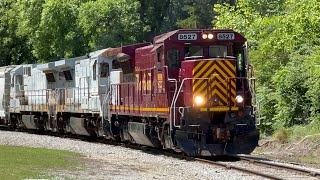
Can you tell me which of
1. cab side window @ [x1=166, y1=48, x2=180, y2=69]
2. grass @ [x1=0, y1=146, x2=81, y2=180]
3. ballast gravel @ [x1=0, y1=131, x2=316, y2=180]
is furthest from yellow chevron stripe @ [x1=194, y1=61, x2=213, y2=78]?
grass @ [x1=0, y1=146, x2=81, y2=180]

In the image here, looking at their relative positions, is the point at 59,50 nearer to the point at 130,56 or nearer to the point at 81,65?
the point at 81,65

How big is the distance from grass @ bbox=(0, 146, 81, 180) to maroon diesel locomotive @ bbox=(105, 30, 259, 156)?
300cm

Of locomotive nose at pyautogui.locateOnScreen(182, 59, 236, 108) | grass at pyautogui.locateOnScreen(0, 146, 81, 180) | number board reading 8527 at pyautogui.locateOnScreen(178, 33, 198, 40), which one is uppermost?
number board reading 8527 at pyautogui.locateOnScreen(178, 33, 198, 40)

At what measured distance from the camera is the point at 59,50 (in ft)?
184

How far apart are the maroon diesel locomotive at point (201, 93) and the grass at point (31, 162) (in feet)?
9.85

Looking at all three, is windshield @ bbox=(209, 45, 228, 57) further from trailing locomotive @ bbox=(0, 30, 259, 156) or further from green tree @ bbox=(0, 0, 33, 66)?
green tree @ bbox=(0, 0, 33, 66)

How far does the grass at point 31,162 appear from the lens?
15.1m

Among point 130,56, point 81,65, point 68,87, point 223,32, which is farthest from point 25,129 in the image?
point 223,32

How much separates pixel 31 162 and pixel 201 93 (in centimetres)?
507

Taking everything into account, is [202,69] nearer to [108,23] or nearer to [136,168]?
[136,168]

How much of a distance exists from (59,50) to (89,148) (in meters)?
33.0

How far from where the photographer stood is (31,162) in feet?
58.4

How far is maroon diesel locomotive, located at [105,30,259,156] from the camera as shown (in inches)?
752

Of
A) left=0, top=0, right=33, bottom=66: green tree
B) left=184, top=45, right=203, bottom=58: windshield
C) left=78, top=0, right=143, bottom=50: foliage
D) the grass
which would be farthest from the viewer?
left=0, top=0, right=33, bottom=66: green tree
